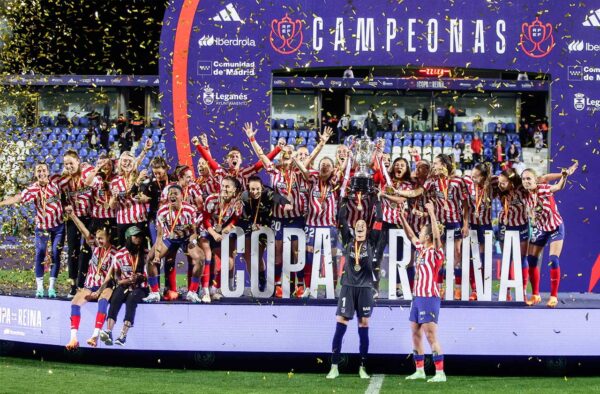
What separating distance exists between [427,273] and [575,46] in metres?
5.59

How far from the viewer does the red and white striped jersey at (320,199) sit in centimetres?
1341

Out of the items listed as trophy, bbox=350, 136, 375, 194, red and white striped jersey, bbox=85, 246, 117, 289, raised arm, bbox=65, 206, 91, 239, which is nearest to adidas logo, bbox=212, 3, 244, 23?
trophy, bbox=350, 136, 375, 194

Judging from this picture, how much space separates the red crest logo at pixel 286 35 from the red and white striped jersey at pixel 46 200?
4.01 meters

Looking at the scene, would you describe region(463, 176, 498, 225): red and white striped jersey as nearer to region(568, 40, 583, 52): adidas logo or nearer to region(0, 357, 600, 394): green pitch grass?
region(0, 357, 600, 394): green pitch grass

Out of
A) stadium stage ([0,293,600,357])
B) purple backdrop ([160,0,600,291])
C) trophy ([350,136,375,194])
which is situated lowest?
stadium stage ([0,293,600,357])

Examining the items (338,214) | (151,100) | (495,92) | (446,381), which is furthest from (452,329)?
(151,100)

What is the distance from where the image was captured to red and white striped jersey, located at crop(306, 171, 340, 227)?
13414 mm

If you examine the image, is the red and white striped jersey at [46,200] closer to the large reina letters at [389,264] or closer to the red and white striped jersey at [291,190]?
the large reina letters at [389,264]

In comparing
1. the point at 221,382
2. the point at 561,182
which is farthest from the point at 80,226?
the point at 561,182

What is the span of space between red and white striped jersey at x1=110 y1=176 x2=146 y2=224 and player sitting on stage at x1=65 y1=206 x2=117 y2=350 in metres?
0.51

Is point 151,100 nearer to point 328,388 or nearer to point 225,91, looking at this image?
point 225,91

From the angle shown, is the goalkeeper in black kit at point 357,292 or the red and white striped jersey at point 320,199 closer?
the goalkeeper in black kit at point 357,292

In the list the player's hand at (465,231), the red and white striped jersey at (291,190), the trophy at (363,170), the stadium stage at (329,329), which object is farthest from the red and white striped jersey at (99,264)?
the player's hand at (465,231)

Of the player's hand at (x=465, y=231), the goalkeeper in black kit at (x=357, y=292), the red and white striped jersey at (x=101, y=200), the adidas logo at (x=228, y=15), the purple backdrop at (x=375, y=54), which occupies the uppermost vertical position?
the adidas logo at (x=228, y=15)
